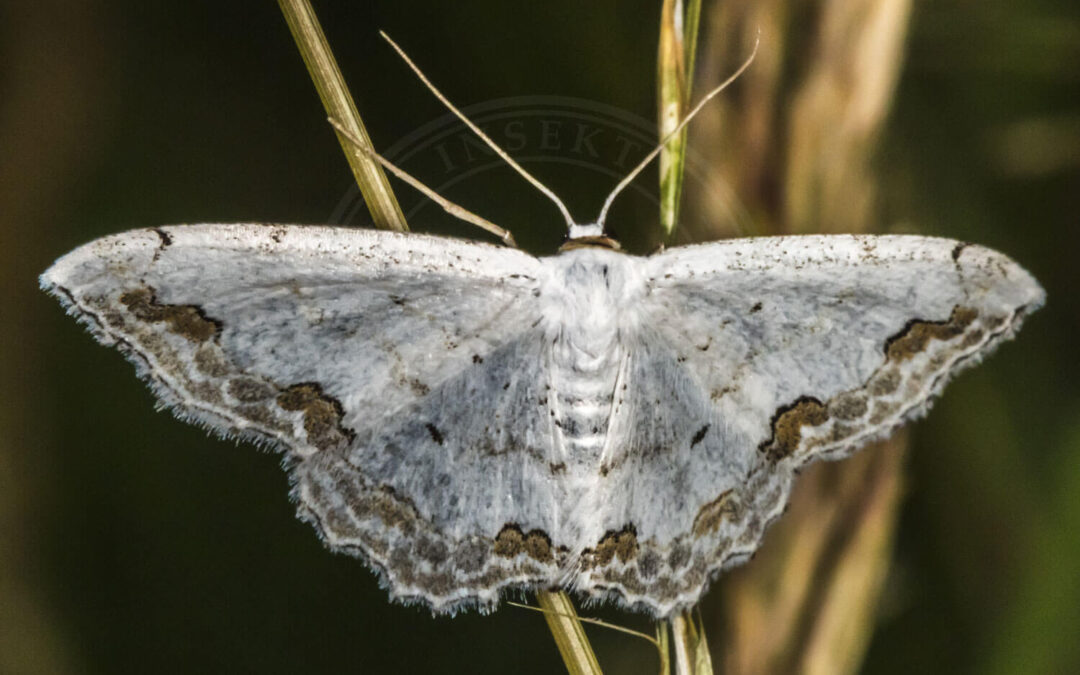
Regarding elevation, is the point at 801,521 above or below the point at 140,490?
above

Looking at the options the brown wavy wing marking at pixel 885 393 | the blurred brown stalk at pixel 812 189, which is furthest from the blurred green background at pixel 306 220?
the brown wavy wing marking at pixel 885 393

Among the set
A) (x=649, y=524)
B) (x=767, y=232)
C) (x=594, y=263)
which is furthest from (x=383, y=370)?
(x=767, y=232)

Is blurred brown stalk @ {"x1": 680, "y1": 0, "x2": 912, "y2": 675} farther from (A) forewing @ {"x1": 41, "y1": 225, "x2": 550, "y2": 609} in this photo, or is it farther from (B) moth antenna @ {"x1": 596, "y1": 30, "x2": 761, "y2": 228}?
(A) forewing @ {"x1": 41, "y1": 225, "x2": 550, "y2": 609}

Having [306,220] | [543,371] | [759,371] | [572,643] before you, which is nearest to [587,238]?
[543,371]

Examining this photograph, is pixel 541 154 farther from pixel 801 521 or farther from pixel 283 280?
pixel 801 521

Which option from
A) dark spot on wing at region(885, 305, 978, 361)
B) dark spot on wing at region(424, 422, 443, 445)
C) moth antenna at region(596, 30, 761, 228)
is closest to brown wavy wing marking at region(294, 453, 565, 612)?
dark spot on wing at region(424, 422, 443, 445)

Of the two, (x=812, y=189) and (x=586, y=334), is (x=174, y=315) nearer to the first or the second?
(x=586, y=334)
